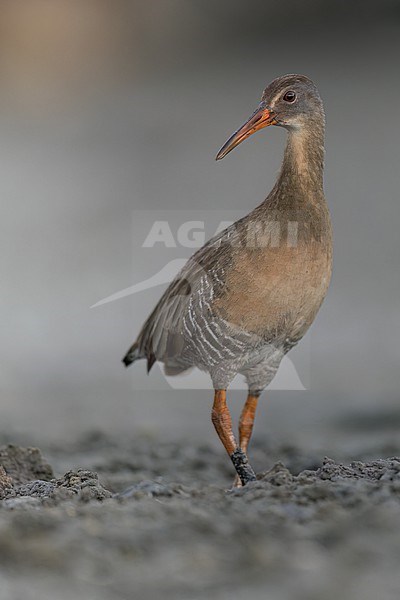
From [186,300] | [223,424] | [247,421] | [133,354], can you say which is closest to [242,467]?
[223,424]

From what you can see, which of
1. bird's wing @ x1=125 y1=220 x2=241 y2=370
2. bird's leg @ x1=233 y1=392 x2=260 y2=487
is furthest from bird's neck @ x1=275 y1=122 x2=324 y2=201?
bird's leg @ x1=233 y1=392 x2=260 y2=487

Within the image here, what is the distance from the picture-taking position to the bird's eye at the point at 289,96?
6.41 m

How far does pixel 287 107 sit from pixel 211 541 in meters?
3.39

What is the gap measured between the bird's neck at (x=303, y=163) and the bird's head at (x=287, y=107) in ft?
0.19

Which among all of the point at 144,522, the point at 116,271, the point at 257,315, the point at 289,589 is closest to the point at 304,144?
the point at 257,315

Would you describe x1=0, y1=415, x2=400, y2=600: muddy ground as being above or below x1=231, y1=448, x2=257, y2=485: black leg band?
below

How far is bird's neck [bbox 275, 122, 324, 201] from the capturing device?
20.9 ft

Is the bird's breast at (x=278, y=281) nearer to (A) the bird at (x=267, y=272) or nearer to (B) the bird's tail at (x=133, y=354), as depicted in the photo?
(A) the bird at (x=267, y=272)

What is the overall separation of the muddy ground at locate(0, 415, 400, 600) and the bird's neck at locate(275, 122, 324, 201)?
6.30 ft

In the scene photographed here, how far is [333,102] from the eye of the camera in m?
15.2

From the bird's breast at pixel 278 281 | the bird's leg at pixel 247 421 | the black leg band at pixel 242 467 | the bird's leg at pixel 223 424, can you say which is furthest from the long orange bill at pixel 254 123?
the black leg band at pixel 242 467

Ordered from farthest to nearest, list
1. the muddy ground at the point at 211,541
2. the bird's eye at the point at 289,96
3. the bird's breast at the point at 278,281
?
the bird's eye at the point at 289,96 → the bird's breast at the point at 278,281 → the muddy ground at the point at 211,541

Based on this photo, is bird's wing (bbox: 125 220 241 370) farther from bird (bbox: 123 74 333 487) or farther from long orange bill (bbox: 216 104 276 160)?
long orange bill (bbox: 216 104 276 160)

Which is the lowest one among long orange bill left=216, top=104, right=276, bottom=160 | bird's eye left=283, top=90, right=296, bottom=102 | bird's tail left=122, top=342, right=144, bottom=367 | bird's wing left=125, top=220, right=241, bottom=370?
bird's tail left=122, top=342, right=144, bottom=367
